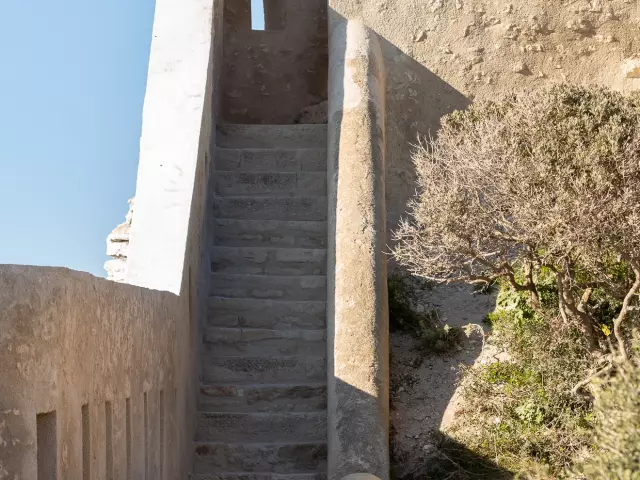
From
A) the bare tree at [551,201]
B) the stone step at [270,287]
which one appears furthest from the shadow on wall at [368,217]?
the stone step at [270,287]

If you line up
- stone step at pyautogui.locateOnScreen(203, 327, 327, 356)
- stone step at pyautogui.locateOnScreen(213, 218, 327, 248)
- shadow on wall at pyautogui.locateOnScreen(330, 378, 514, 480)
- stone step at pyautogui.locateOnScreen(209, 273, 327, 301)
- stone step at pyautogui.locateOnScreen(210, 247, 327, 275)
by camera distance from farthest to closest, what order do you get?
stone step at pyautogui.locateOnScreen(213, 218, 327, 248) → stone step at pyautogui.locateOnScreen(210, 247, 327, 275) → stone step at pyautogui.locateOnScreen(209, 273, 327, 301) → stone step at pyautogui.locateOnScreen(203, 327, 327, 356) → shadow on wall at pyautogui.locateOnScreen(330, 378, 514, 480)

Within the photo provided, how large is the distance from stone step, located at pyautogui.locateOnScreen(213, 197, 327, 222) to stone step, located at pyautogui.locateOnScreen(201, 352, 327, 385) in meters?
1.45

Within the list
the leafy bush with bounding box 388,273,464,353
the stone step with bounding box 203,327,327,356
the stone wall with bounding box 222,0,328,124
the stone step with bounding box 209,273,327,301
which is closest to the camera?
the stone step with bounding box 203,327,327,356

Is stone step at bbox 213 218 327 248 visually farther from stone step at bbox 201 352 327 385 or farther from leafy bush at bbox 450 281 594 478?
leafy bush at bbox 450 281 594 478

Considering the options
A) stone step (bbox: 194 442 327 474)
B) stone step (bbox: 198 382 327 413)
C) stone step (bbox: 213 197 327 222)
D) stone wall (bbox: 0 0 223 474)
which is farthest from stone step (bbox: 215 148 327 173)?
stone step (bbox: 194 442 327 474)

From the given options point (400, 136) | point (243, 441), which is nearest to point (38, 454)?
point (243, 441)

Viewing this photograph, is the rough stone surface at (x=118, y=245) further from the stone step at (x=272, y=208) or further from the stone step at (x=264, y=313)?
the stone step at (x=264, y=313)

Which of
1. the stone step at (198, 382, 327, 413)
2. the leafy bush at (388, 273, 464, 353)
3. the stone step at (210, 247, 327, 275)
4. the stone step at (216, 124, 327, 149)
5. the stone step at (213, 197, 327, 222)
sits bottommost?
Result: the stone step at (198, 382, 327, 413)

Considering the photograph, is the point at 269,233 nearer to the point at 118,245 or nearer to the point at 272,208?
the point at 272,208

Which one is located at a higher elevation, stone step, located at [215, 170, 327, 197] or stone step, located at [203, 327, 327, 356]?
stone step, located at [215, 170, 327, 197]

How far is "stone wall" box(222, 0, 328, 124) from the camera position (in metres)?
10.8

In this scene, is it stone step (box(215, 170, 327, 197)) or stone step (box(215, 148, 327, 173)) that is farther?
stone step (box(215, 148, 327, 173))

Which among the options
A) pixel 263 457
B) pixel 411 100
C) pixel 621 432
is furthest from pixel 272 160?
pixel 621 432

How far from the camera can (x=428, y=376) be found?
745 cm
